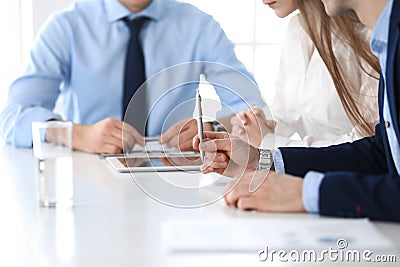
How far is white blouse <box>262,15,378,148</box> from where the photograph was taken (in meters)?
2.38

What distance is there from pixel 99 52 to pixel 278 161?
1241 mm

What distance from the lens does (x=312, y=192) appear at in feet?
4.17

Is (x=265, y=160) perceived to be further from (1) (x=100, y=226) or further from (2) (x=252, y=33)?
(2) (x=252, y=33)

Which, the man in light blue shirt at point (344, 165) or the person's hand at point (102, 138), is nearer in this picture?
the man in light blue shirt at point (344, 165)

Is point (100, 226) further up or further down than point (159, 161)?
further up

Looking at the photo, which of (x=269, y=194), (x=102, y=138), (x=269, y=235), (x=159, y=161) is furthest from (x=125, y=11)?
(x=269, y=235)

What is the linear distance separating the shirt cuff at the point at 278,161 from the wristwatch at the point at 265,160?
0.5 inches

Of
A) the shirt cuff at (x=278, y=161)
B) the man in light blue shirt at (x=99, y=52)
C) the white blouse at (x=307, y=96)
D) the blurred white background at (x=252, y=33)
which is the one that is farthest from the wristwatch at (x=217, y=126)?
the blurred white background at (x=252, y=33)

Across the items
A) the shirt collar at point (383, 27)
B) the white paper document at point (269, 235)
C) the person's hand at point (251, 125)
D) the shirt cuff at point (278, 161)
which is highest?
the shirt collar at point (383, 27)

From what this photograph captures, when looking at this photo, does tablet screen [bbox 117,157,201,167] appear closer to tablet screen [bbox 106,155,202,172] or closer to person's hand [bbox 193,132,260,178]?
tablet screen [bbox 106,155,202,172]

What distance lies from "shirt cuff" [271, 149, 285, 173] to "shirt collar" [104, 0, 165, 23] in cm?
118

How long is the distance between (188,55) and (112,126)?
744 mm

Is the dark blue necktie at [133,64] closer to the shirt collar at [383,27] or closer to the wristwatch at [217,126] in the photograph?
the wristwatch at [217,126]

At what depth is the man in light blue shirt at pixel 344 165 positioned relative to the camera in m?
1.24
